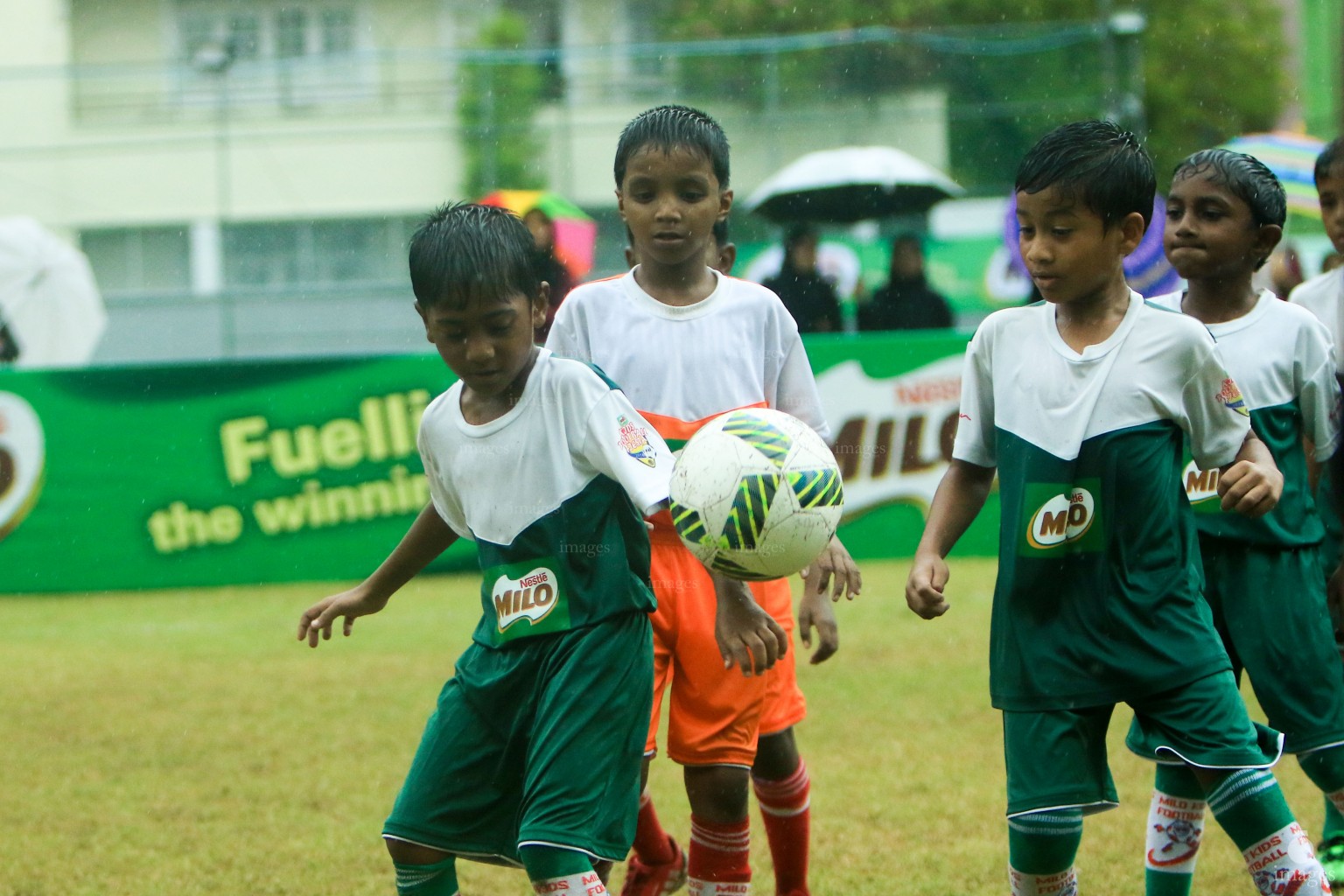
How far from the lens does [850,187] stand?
14.6 m

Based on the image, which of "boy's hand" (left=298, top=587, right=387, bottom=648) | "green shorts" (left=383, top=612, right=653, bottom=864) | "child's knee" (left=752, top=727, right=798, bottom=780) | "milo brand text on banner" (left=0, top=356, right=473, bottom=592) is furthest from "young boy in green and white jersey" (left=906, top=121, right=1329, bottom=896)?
"milo brand text on banner" (left=0, top=356, right=473, bottom=592)

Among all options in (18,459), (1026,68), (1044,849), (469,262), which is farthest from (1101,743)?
(1026,68)

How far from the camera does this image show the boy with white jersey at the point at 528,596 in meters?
2.98

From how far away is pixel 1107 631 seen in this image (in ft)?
10.3

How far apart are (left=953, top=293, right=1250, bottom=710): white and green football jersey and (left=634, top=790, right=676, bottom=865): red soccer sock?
1.33 meters

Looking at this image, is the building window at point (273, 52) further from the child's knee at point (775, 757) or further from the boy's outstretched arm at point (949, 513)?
the boy's outstretched arm at point (949, 513)

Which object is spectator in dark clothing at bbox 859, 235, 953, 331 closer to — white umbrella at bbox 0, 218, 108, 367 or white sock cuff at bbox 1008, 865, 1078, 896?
white umbrella at bbox 0, 218, 108, 367

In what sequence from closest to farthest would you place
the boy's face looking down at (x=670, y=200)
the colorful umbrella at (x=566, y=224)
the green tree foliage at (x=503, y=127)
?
the boy's face looking down at (x=670, y=200) → the colorful umbrella at (x=566, y=224) → the green tree foliage at (x=503, y=127)

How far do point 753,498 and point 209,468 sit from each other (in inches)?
294

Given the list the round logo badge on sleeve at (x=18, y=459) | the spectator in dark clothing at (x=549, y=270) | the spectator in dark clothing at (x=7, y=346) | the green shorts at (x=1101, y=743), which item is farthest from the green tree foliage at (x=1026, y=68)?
the green shorts at (x=1101, y=743)

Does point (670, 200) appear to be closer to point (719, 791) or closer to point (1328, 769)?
point (719, 791)

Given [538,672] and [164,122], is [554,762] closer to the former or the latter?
[538,672]

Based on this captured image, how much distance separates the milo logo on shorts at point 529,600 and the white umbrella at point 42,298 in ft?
33.9

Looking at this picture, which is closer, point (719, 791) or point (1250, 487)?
point (1250, 487)
